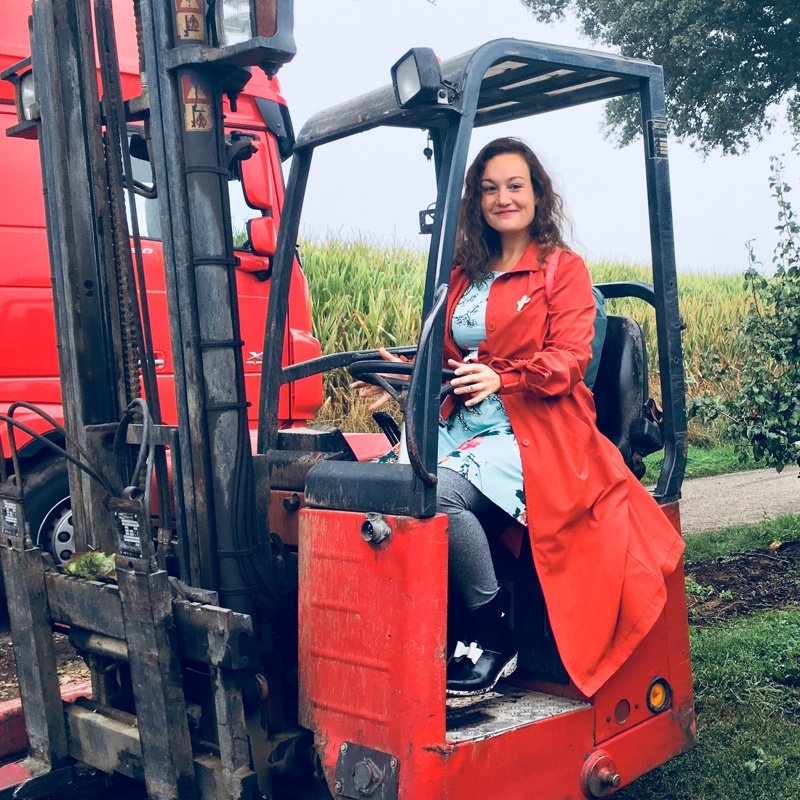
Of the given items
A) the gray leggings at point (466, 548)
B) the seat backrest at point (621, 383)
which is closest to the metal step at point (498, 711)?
the gray leggings at point (466, 548)

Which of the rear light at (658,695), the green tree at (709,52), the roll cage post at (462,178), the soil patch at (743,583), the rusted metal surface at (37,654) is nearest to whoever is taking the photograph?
the roll cage post at (462,178)

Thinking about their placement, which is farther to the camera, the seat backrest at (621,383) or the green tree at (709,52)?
the green tree at (709,52)

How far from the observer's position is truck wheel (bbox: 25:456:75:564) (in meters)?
5.97

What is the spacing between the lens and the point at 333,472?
2873 millimetres

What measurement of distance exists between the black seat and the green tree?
57.7 feet

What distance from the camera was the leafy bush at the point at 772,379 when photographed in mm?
6336

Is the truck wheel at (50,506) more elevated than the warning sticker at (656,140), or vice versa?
the warning sticker at (656,140)

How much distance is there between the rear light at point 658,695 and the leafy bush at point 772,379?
10.8 ft

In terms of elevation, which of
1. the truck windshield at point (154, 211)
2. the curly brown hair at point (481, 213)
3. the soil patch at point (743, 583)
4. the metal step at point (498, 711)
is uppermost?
the truck windshield at point (154, 211)

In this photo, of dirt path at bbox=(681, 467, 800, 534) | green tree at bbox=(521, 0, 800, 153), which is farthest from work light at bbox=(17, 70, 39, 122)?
green tree at bbox=(521, 0, 800, 153)

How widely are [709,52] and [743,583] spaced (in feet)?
54.6

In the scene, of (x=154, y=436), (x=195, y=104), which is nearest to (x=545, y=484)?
(x=154, y=436)

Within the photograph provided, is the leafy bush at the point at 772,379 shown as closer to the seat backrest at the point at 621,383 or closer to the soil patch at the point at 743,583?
the soil patch at the point at 743,583

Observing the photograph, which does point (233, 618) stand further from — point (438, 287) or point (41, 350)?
point (41, 350)
